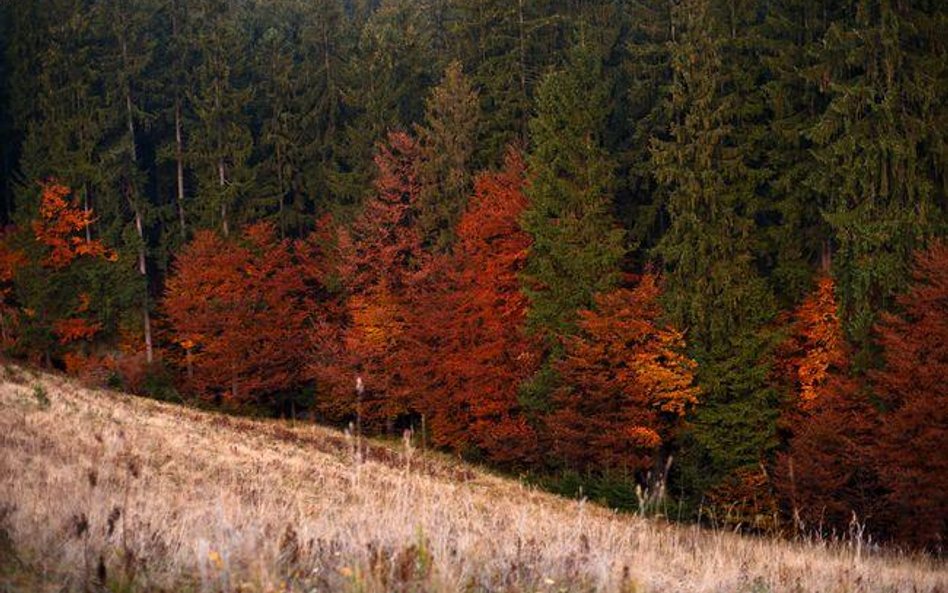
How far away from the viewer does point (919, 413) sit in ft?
62.5

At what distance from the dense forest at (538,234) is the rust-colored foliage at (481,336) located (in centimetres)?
14

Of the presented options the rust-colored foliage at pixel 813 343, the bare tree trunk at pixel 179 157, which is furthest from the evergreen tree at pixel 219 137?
the rust-colored foliage at pixel 813 343

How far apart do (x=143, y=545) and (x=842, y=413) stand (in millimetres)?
21412

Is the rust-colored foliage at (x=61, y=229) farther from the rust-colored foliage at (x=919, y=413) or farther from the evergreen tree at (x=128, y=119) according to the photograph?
the rust-colored foliage at (x=919, y=413)

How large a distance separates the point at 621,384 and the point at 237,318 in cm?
2048

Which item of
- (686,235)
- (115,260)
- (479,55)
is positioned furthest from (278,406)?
(686,235)

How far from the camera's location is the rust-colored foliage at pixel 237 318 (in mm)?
38312

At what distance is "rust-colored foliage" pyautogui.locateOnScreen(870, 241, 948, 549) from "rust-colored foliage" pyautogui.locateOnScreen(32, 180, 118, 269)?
35.9 metres

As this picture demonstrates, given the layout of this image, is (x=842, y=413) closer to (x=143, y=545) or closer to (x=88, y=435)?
(x=88, y=435)

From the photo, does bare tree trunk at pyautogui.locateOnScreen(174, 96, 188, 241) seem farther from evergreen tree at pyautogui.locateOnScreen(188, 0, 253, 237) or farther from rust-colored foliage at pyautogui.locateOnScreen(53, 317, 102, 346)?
rust-colored foliage at pyautogui.locateOnScreen(53, 317, 102, 346)

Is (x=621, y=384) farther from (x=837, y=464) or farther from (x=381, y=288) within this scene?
(x=381, y=288)

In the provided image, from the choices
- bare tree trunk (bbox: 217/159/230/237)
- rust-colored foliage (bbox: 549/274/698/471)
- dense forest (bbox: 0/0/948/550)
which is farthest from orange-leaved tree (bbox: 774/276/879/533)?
bare tree trunk (bbox: 217/159/230/237)

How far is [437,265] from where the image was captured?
3400 centimetres

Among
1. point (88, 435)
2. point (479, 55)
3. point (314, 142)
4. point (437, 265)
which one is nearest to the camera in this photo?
point (88, 435)
